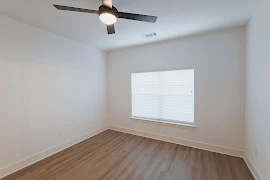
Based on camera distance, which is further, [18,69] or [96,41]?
[96,41]

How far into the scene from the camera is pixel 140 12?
2.15 metres

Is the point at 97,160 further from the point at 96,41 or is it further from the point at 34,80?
the point at 96,41

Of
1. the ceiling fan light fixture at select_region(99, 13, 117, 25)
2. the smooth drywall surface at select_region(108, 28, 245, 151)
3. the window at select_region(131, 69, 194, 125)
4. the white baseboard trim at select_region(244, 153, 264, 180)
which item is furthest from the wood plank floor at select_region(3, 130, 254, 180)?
the ceiling fan light fixture at select_region(99, 13, 117, 25)

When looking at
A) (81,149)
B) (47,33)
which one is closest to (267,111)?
(81,149)

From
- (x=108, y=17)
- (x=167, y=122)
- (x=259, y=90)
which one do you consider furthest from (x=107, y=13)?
(x=167, y=122)

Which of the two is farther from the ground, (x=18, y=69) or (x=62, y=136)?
(x=18, y=69)

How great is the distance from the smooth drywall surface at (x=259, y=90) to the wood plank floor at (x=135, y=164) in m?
0.43

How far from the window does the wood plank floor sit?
0.76 metres

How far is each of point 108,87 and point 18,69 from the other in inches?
95.3

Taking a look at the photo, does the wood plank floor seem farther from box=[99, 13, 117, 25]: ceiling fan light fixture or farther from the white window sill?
box=[99, 13, 117, 25]: ceiling fan light fixture

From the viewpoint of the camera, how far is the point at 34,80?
2615mm

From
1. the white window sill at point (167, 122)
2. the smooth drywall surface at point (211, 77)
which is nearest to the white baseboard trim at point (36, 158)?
the white window sill at point (167, 122)

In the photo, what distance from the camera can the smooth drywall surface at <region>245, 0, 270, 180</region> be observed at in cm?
178

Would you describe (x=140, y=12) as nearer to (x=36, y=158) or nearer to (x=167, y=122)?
(x=167, y=122)
